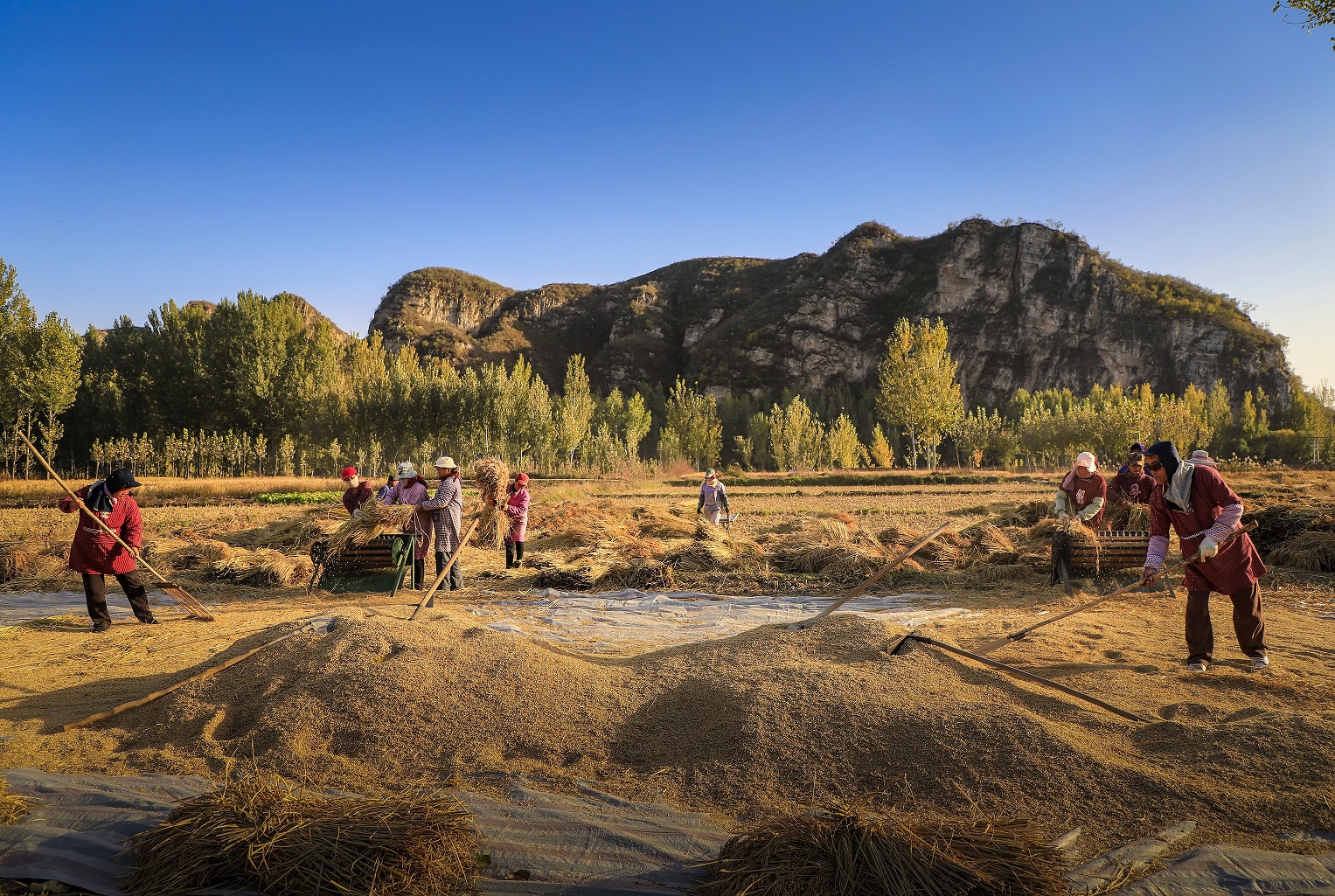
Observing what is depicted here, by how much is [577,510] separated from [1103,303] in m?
108

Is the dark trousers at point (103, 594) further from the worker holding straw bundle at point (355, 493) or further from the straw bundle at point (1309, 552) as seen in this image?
the straw bundle at point (1309, 552)

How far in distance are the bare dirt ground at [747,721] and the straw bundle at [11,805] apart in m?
0.65

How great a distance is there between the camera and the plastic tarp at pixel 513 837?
110 inches

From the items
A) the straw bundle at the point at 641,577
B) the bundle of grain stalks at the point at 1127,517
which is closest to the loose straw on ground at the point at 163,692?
the straw bundle at the point at 641,577

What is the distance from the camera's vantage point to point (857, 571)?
34.8 ft

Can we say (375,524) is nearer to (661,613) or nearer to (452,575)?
(452,575)

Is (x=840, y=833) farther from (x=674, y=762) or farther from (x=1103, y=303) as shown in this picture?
(x=1103, y=303)

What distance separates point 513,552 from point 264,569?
11.3ft

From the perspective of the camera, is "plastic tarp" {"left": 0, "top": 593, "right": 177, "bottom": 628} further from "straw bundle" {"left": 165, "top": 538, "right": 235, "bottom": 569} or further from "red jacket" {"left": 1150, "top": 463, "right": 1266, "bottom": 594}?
"red jacket" {"left": 1150, "top": 463, "right": 1266, "bottom": 594}

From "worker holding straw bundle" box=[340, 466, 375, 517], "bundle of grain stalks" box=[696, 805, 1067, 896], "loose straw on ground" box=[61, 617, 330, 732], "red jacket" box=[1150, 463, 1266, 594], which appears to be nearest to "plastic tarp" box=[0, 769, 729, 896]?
"bundle of grain stalks" box=[696, 805, 1067, 896]

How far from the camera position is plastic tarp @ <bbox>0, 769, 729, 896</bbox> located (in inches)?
110

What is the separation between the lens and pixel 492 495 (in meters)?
11.0

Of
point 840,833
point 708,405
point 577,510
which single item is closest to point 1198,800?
point 840,833

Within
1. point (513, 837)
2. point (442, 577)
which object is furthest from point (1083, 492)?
point (513, 837)
